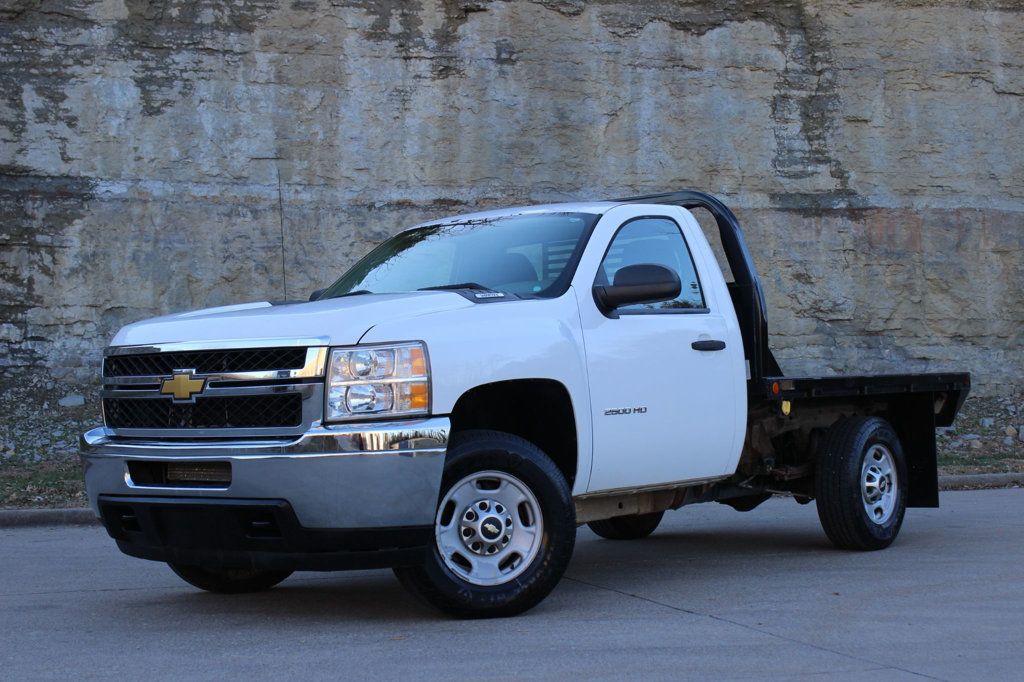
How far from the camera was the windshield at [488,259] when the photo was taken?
684 cm

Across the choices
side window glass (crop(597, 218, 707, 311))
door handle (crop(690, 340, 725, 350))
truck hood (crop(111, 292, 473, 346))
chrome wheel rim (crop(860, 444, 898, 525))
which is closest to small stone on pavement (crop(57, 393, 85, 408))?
truck hood (crop(111, 292, 473, 346))

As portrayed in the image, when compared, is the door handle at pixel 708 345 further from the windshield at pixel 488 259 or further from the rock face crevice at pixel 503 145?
the rock face crevice at pixel 503 145

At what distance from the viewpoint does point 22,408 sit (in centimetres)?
1548

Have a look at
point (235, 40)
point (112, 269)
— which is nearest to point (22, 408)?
point (112, 269)

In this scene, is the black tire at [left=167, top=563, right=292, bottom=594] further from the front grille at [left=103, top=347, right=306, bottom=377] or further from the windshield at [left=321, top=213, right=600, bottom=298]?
the windshield at [left=321, top=213, right=600, bottom=298]

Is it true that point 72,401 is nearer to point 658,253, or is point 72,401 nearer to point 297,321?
point 658,253

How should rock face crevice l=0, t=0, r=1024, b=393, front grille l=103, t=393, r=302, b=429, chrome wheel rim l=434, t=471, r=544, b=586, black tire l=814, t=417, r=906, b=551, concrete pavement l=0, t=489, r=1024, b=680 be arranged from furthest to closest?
rock face crevice l=0, t=0, r=1024, b=393 → black tire l=814, t=417, r=906, b=551 → chrome wheel rim l=434, t=471, r=544, b=586 → front grille l=103, t=393, r=302, b=429 → concrete pavement l=0, t=489, r=1024, b=680

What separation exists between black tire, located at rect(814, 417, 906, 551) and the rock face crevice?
33.1 ft

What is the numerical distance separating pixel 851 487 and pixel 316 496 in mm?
3908

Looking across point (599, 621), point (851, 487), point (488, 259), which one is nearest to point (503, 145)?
point (851, 487)

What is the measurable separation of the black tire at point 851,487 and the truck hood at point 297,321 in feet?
10.4

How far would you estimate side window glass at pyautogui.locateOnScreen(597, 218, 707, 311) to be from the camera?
711 centimetres

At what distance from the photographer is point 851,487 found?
26.8 ft

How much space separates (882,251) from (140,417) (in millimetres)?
15053
